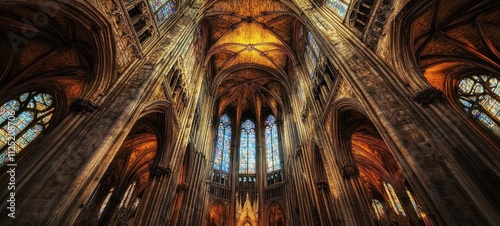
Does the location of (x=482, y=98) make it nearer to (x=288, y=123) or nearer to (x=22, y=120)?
(x=288, y=123)

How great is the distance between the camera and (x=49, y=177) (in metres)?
4.86

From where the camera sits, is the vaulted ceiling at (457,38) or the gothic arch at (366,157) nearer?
the vaulted ceiling at (457,38)

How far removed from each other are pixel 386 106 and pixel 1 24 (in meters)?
12.6

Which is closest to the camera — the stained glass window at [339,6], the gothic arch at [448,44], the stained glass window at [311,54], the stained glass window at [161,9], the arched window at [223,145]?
the gothic arch at [448,44]

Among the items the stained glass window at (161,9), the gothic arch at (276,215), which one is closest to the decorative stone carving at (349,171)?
the gothic arch at (276,215)

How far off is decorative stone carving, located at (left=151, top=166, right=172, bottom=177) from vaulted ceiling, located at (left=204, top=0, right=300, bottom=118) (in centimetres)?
1101

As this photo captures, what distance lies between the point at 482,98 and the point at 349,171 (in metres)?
6.36

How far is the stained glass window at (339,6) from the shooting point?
10897mm

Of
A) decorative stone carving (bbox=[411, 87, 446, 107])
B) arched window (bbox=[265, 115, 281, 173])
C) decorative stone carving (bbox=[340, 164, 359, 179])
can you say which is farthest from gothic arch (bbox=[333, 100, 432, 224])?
arched window (bbox=[265, 115, 281, 173])

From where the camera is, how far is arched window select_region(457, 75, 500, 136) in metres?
8.69

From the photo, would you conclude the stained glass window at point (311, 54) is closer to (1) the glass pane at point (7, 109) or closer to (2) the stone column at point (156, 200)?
(2) the stone column at point (156, 200)

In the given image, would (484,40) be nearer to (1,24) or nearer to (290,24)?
(290,24)

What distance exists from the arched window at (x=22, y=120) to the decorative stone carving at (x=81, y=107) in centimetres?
590

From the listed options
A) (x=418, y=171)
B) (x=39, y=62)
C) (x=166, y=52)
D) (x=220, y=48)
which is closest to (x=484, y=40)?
(x=418, y=171)
